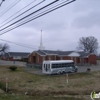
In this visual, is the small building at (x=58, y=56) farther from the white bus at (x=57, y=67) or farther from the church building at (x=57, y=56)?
the white bus at (x=57, y=67)

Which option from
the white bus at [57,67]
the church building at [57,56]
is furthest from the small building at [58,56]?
the white bus at [57,67]

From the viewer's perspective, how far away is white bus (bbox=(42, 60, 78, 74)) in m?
30.1

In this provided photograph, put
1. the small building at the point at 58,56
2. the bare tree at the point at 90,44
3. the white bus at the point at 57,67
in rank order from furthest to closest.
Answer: the bare tree at the point at 90,44 → the small building at the point at 58,56 → the white bus at the point at 57,67

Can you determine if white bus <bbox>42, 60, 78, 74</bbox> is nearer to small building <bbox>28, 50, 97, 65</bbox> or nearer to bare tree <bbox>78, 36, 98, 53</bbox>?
small building <bbox>28, 50, 97, 65</bbox>

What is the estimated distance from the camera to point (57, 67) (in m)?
30.9

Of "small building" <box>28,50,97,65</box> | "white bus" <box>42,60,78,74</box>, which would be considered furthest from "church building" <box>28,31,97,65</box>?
"white bus" <box>42,60,78,74</box>

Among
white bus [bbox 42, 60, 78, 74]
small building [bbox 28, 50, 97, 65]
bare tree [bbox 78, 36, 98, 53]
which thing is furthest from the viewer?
bare tree [bbox 78, 36, 98, 53]

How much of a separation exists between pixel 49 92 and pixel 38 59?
41004mm

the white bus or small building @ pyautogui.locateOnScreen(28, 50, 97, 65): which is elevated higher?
small building @ pyautogui.locateOnScreen(28, 50, 97, 65)

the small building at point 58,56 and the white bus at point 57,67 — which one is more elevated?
the small building at point 58,56

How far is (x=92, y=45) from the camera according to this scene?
97750mm

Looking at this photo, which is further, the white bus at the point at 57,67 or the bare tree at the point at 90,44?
the bare tree at the point at 90,44

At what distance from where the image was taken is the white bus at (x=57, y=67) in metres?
30.1

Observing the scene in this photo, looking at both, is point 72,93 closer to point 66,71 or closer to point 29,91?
point 29,91
